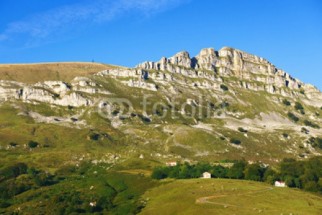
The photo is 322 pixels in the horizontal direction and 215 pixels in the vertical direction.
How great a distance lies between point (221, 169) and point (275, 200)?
65.2m

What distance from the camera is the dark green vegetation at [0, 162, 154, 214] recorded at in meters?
144

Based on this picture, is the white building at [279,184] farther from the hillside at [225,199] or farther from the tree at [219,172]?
the tree at [219,172]

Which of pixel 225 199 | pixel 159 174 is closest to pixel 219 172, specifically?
pixel 159 174

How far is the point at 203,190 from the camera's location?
140750mm

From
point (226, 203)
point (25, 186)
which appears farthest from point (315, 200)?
point (25, 186)

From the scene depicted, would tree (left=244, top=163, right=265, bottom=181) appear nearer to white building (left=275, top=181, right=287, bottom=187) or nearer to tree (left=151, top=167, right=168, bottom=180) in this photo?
white building (left=275, top=181, right=287, bottom=187)

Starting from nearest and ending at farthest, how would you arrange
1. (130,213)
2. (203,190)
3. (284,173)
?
1. (130,213)
2. (203,190)
3. (284,173)

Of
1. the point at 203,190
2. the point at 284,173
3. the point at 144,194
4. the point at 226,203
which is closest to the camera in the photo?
the point at 226,203

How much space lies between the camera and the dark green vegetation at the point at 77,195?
473 ft

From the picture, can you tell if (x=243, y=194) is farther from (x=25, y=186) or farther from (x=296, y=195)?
(x=25, y=186)

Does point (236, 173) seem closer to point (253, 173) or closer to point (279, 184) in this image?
point (253, 173)

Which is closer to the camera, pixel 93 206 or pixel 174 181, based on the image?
pixel 93 206

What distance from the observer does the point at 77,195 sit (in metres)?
163

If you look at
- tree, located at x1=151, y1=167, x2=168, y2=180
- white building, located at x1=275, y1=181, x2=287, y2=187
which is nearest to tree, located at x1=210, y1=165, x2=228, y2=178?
tree, located at x1=151, y1=167, x2=168, y2=180
